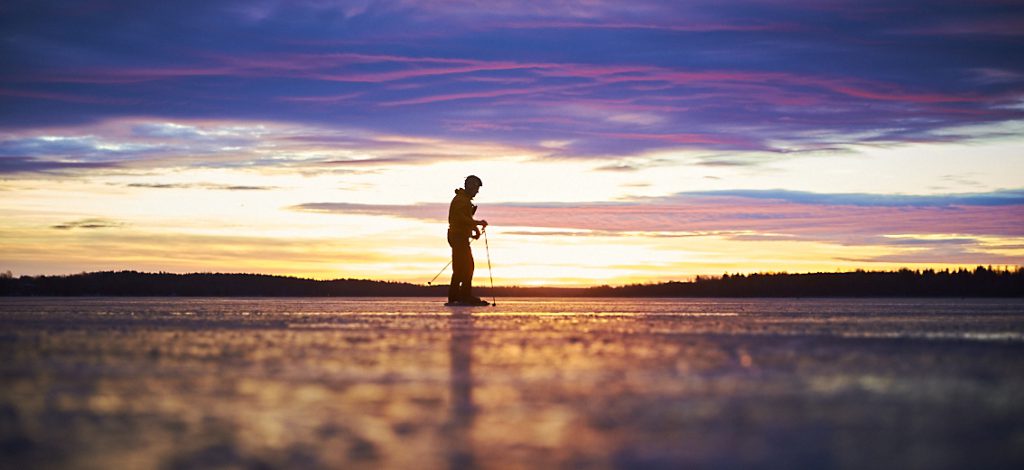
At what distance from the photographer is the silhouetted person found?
24.2 m

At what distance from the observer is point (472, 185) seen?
24500mm

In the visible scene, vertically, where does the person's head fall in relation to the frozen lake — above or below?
above

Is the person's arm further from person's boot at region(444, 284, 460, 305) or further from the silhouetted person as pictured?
person's boot at region(444, 284, 460, 305)

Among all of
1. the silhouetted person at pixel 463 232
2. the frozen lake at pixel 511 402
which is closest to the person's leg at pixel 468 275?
the silhouetted person at pixel 463 232

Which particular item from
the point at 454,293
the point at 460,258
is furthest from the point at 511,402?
the point at 454,293

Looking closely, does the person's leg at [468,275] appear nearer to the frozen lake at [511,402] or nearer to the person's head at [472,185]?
the person's head at [472,185]

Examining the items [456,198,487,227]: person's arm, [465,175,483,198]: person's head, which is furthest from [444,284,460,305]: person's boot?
[465,175,483,198]: person's head

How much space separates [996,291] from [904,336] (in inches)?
1344

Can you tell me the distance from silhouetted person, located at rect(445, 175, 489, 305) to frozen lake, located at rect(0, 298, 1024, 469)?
43.6 feet

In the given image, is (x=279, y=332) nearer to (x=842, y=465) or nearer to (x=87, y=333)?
(x=87, y=333)

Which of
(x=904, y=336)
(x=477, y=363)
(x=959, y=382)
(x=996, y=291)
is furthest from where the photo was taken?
(x=996, y=291)

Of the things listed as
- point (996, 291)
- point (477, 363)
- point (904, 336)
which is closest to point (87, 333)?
point (477, 363)

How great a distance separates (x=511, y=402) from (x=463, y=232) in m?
18.4

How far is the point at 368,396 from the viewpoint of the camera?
6184 mm
